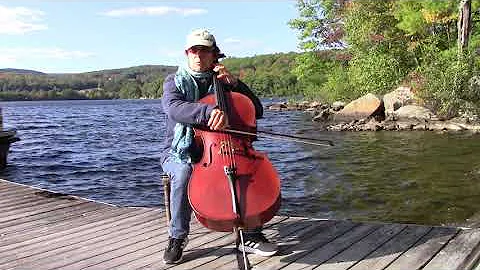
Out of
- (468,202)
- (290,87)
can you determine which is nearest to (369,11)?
(468,202)

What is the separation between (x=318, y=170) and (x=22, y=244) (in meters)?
8.99

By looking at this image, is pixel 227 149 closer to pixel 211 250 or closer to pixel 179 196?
pixel 179 196

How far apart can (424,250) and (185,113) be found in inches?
84.6

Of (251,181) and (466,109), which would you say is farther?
(466,109)

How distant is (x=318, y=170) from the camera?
1273 centimetres

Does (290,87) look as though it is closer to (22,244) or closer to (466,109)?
(466,109)

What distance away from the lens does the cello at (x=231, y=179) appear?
133 inches

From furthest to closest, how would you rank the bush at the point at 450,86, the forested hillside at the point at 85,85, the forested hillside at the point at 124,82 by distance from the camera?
the forested hillside at the point at 85,85 → the forested hillside at the point at 124,82 → the bush at the point at 450,86

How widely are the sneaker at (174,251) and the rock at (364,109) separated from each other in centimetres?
2136

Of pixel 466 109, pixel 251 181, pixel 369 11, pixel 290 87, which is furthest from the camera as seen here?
pixel 290 87

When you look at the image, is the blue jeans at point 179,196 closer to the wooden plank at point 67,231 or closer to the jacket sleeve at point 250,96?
the jacket sleeve at point 250,96

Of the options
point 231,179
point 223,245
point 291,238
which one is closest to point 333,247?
point 291,238

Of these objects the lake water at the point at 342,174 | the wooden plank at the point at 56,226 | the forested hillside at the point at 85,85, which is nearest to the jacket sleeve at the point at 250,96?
the wooden plank at the point at 56,226

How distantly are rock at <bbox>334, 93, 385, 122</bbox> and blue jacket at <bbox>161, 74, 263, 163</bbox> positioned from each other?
21157mm
